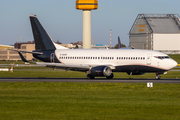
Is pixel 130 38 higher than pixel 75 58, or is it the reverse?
pixel 130 38

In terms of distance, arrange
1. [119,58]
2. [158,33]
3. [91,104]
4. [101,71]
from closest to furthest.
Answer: [91,104]
[101,71]
[119,58]
[158,33]

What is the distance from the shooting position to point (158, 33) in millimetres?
174250

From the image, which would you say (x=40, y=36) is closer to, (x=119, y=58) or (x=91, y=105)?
(x=119, y=58)

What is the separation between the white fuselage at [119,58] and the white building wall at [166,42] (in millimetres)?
130793

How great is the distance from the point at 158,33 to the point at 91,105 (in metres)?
157

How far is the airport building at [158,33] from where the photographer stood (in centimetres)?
17512

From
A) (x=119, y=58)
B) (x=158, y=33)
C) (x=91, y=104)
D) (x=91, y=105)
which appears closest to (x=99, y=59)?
(x=119, y=58)

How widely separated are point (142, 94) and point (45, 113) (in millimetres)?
11559

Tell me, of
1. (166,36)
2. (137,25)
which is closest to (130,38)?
(137,25)

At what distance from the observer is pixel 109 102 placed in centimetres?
2397

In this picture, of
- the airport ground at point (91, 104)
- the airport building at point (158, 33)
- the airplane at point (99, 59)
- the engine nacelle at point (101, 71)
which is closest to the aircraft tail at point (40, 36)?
the airplane at point (99, 59)

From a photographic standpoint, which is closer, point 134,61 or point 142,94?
point 142,94

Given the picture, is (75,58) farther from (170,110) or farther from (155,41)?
(155,41)

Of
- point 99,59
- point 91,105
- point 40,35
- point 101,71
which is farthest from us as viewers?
point 40,35
